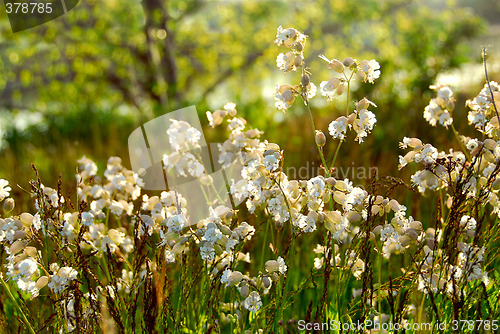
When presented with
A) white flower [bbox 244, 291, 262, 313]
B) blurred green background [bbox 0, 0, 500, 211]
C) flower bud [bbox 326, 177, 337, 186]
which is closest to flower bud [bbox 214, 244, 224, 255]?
white flower [bbox 244, 291, 262, 313]

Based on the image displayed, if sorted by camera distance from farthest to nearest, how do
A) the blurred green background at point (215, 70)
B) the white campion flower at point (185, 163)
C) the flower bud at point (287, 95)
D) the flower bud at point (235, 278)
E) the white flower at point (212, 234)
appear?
the blurred green background at point (215, 70) → the white campion flower at point (185, 163) → the flower bud at point (287, 95) → the flower bud at point (235, 278) → the white flower at point (212, 234)

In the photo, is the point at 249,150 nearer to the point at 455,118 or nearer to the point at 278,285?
the point at 278,285

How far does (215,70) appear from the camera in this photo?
15656mm

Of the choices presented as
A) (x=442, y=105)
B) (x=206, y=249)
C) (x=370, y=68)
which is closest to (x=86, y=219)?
(x=206, y=249)

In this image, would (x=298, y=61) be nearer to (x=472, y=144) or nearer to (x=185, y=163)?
(x=185, y=163)

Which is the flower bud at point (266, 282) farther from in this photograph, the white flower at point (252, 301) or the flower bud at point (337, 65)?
the flower bud at point (337, 65)

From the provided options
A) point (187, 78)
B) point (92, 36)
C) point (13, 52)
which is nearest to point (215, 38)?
point (187, 78)

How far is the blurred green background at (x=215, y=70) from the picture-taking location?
649 centimetres

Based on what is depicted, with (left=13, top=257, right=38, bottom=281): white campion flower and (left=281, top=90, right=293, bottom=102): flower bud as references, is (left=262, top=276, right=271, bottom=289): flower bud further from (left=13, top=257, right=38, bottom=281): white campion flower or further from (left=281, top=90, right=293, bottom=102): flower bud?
(left=13, top=257, right=38, bottom=281): white campion flower

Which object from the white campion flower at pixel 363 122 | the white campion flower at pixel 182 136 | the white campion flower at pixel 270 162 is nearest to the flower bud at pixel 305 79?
the white campion flower at pixel 363 122

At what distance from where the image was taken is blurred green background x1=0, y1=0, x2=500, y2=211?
6.49 metres

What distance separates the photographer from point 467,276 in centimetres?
177

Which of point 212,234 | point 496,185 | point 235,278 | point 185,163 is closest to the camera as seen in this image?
point 212,234

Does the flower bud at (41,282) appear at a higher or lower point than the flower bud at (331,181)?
lower
